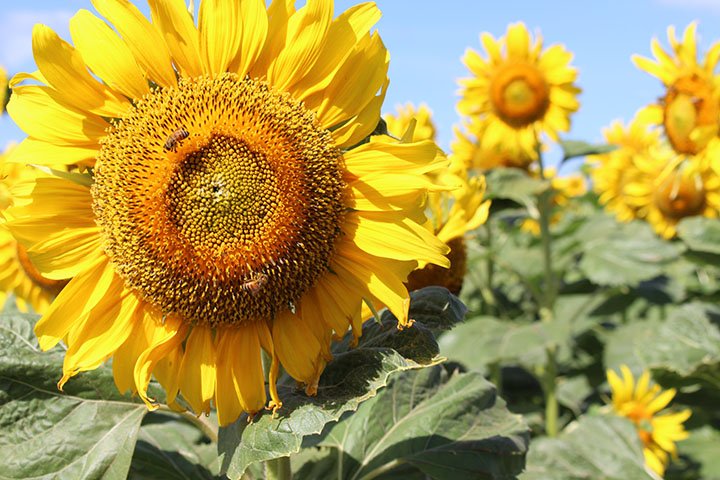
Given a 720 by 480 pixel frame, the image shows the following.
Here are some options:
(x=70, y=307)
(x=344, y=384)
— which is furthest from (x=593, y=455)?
(x=70, y=307)

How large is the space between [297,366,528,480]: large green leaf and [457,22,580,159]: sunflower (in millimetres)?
3455

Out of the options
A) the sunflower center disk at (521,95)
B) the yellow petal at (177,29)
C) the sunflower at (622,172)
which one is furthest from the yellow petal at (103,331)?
the sunflower at (622,172)

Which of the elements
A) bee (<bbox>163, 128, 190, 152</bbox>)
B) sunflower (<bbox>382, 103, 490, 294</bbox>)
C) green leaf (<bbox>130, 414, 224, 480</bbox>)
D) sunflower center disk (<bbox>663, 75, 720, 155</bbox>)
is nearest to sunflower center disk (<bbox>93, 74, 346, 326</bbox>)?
bee (<bbox>163, 128, 190, 152</bbox>)

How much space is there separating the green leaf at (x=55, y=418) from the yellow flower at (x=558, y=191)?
3857mm

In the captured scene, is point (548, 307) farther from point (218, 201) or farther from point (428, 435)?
point (218, 201)

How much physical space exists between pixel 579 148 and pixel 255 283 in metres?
4.17

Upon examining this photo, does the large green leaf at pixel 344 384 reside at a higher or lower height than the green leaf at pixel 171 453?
higher

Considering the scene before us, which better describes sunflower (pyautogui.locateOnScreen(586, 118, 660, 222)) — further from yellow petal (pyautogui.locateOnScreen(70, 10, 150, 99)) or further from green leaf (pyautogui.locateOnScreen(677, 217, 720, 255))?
yellow petal (pyautogui.locateOnScreen(70, 10, 150, 99))

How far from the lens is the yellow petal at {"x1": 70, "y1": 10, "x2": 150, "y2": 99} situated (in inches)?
63.8

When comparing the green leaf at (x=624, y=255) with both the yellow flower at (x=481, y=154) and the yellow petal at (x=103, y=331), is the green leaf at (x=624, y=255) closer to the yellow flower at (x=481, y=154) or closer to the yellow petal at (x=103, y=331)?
the yellow flower at (x=481, y=154)

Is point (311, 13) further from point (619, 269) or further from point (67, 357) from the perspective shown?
point (619, 269)

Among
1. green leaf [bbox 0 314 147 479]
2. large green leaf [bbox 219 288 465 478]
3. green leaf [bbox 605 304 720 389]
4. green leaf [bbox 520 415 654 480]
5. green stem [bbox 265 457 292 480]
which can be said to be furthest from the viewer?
green leaf [bbox 605 304 720 389]

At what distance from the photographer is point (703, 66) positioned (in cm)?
468

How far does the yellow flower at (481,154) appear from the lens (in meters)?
5.76
